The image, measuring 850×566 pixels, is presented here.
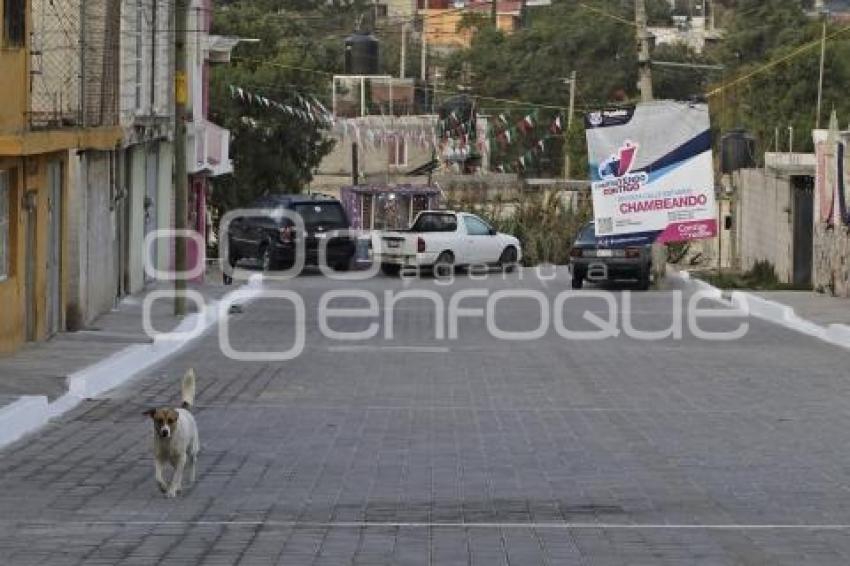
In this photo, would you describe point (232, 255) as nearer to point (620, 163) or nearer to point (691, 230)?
point (620, 163)

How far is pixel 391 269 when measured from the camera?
4800 cm

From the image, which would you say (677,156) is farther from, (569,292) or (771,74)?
(771,74)

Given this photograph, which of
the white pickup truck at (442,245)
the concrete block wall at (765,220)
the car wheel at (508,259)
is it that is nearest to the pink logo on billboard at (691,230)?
the concrete block wall at (765,220)

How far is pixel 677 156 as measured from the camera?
39500 mm

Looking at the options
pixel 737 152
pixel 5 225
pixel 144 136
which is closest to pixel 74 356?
pixel 5 225

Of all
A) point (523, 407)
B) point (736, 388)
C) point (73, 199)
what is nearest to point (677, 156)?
point (73, 199)

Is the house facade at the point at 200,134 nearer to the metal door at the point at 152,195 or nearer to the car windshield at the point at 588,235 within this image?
the metal door at the point at 152,195

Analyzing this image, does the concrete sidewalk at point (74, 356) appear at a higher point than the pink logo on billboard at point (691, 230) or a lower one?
lower

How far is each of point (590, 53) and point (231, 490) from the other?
7060 centimetres

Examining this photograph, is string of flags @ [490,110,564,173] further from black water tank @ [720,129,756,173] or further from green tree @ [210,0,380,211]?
black water tank @ [720,129,756,173]

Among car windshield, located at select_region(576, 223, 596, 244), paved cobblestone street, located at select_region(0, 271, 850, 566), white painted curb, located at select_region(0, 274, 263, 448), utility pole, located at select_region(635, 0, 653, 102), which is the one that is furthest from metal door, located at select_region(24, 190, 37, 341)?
utility pole, located at select_region(635, 0, 653, 102)

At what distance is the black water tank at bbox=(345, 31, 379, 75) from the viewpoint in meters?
61.4

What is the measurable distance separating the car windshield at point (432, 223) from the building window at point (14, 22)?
84.8 ft

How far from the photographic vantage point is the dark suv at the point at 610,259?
4075cm
